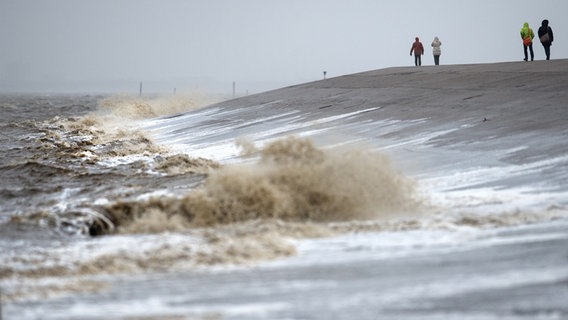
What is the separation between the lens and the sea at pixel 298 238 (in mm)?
5715

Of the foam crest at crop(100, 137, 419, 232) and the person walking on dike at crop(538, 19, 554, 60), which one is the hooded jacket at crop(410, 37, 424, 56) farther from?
the foam crest at crop(100, 137, 419, 232)

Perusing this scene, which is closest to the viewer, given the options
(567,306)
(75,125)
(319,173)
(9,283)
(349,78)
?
(567,306)

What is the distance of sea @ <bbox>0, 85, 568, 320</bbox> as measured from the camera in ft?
18.7

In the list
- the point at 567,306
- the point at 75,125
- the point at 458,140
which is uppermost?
the point at 75,125

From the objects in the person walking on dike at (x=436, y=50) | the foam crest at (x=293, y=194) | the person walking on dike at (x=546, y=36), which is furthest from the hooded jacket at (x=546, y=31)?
the foam crest at (x=293, y=194)

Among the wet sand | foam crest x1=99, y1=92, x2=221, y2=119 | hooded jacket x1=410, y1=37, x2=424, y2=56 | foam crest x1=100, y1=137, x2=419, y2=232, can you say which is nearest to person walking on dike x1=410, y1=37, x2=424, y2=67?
hooded jacket x1=410, y1=37, x2=424, y2=56

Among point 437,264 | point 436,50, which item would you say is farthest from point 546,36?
point 437,264

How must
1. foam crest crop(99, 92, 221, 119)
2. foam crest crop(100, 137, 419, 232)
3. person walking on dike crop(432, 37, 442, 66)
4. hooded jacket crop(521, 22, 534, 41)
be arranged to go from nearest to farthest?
foam crest crop(100, 137, 419, 232) → hooded jacket crop(521, 22, 534, 41) → person walking on dike crop(432, 37, 442, 66) → foam crest crop(99, 92, 221, 119)

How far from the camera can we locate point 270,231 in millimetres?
8000

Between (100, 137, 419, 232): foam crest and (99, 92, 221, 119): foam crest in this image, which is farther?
(99, 92, 221, 119): foam crest

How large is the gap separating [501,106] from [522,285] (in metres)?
10.4

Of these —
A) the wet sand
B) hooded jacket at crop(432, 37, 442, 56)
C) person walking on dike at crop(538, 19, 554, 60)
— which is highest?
hooded jacket at crop(432, 37, 442, 56)

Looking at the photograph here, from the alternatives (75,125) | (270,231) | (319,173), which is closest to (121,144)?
(75,125)

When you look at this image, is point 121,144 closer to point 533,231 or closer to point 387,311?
Answer: point 533,231
